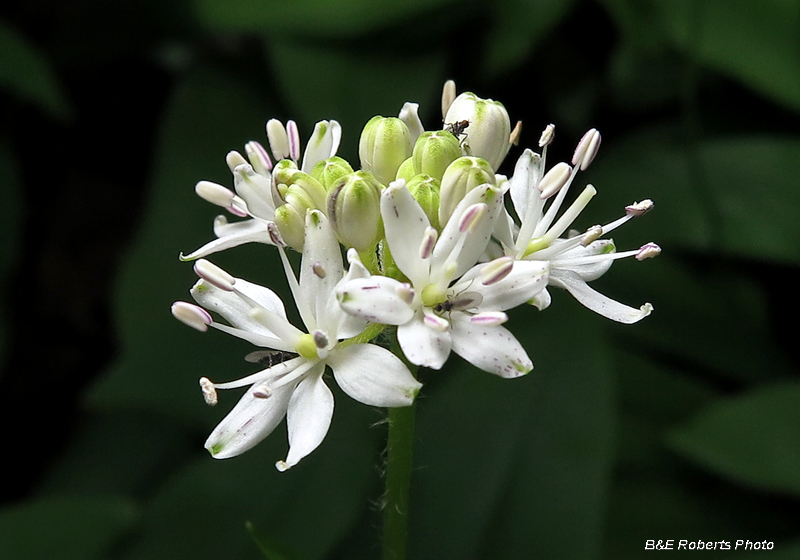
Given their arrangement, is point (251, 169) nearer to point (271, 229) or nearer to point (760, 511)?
point (271, 229)

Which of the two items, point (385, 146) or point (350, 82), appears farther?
point (350, 82)

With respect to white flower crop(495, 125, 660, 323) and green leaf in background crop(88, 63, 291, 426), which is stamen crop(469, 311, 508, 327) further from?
green leaf in background crop(88, 63, 291, 426)

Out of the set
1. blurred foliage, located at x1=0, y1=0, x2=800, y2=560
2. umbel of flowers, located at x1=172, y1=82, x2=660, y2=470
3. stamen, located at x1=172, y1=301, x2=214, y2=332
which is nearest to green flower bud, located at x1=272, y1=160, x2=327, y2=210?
umbel of flowers, located at x1=172, y1=82, x2=660, y2=470

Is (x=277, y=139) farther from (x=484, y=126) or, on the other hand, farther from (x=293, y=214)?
(x=484, y=126)

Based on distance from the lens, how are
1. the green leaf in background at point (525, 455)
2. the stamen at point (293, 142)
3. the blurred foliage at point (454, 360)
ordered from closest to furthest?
the stamen at point (293, 142)
the green leaf in background at point (525, 455)
the blurred foliage at point (454, 360)

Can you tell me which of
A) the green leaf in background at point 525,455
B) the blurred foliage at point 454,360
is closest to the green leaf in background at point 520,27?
the blurred foliage at point 454,360

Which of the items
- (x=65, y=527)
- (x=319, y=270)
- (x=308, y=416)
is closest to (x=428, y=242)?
(x=319, y=270)

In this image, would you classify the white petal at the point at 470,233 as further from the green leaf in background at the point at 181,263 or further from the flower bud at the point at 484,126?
the green leaf in background at the point at 181,263
